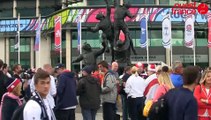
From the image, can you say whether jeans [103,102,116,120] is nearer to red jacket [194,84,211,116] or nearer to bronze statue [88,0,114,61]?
red jacket [194,84,211,116]

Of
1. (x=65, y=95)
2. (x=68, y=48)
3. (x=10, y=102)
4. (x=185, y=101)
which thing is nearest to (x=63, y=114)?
(x=65, y=95)

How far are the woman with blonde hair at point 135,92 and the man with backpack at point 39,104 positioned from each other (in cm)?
682

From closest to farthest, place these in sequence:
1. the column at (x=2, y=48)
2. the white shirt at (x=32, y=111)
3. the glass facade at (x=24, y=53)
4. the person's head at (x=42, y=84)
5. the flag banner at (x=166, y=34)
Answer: the white shirt at (x=32, y=111) → the person's head at (x=42, y=84) → the flag banner at (x=166, y=34) → the glass facade at (x=24, y=53) → the column at (x=2, y=48)

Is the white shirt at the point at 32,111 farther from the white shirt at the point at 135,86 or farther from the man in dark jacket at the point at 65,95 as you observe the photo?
the white shirt at the point at 135,86

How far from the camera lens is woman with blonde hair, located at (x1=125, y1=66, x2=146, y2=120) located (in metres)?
11.5

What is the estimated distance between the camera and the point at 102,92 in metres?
10.8

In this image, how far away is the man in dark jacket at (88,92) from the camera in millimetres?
10231

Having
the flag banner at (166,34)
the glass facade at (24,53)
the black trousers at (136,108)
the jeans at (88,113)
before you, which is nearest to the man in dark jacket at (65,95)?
the jeans at (88,113)

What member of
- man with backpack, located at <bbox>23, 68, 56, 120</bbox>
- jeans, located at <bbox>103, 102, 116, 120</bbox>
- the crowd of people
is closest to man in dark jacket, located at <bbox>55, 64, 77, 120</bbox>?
the crowd of people

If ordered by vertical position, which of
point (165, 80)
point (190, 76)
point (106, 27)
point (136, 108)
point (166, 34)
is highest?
point (166, 34)

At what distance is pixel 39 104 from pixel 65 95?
5112 mm

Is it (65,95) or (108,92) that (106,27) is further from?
(65,95)

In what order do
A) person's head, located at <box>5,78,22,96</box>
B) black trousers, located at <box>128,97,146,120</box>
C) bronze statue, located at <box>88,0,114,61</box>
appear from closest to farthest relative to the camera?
person's head, located at <box>5,78,22,96</box>, black trousers, located at <box>128,97,146,120</box>, bronze statue, located at <box>88,0,114,61</box>

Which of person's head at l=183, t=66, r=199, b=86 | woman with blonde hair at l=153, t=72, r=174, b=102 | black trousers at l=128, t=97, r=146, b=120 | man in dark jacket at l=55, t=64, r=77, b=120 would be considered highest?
person's head at l=183, t=66, r=199, b=86
